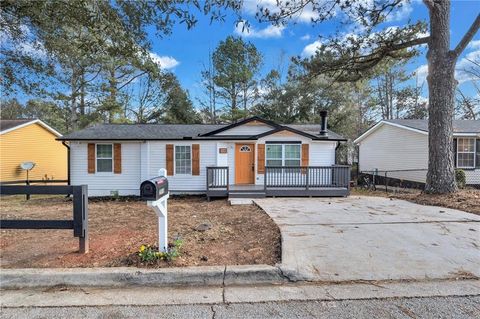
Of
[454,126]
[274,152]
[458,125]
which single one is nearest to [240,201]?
[274,152]

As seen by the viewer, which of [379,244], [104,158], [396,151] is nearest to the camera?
[379,244]

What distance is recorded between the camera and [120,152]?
12242 millimetres

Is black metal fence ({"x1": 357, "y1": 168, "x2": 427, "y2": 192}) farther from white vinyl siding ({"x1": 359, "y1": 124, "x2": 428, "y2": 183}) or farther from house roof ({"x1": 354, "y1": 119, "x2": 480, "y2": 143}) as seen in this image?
house roof ({"x1": 354, "y1": 119, "x2": 480, "y2": 143})

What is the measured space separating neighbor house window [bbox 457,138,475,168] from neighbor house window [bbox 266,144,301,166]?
996 cm

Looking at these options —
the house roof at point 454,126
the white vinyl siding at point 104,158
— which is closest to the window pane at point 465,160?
the house roof at point 454,126

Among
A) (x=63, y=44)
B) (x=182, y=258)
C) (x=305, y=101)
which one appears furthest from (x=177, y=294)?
(x=305, y=101)

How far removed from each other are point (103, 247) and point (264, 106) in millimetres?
23394

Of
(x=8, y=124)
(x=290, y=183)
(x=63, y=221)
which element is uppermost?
(x=8, y=124)

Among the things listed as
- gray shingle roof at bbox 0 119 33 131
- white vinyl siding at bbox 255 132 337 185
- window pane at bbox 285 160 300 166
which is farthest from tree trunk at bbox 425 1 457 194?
gray shingle roof at bbox 0 119 33 131

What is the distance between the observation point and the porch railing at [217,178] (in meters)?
11.1

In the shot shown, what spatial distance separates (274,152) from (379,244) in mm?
7855

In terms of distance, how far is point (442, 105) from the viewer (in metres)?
9.30

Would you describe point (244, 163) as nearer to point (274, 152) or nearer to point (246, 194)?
point (274, 152)

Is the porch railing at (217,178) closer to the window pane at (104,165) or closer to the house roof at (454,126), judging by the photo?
the window pane at (104,165)
